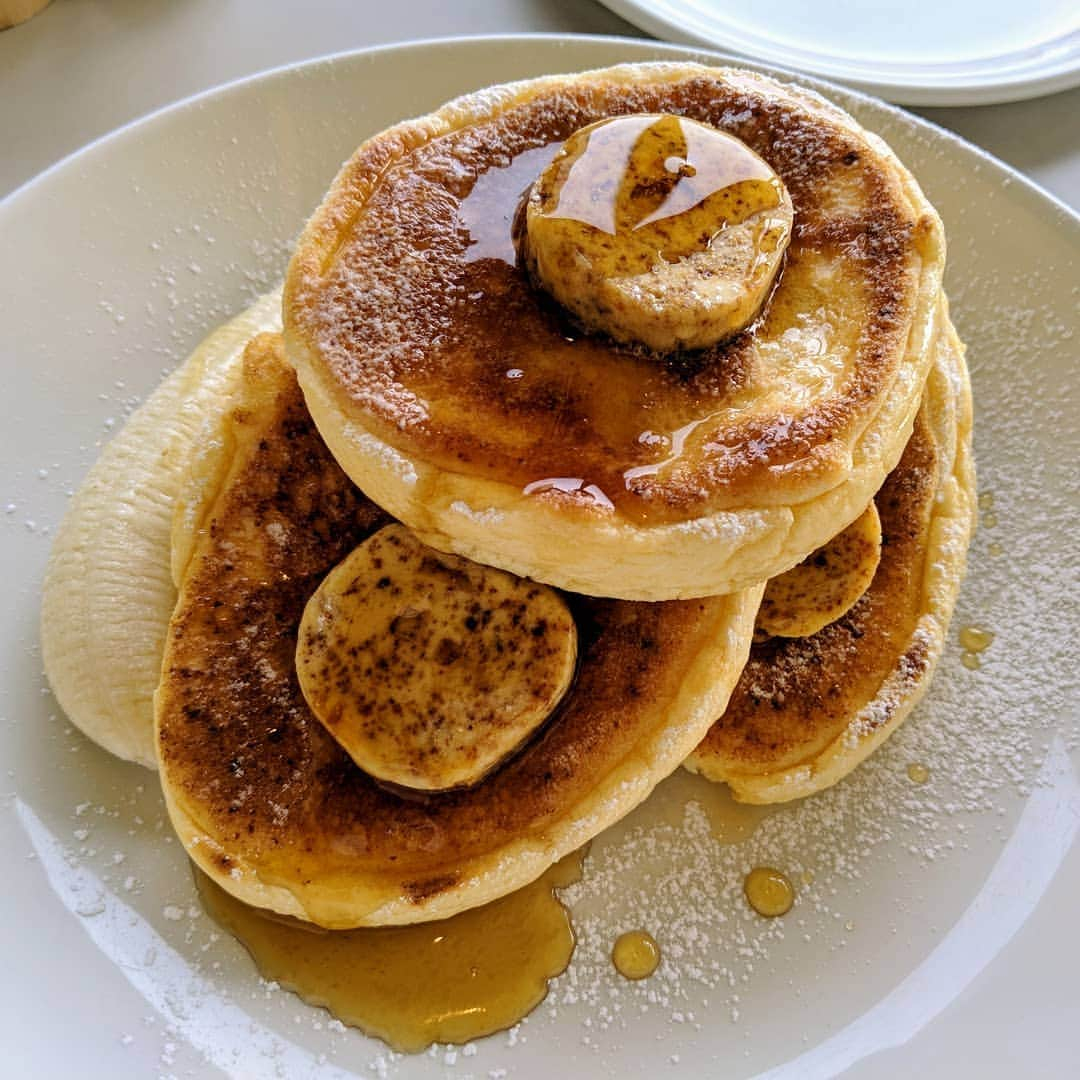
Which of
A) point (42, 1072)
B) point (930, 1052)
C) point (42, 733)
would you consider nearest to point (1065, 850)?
point (930, 1052)

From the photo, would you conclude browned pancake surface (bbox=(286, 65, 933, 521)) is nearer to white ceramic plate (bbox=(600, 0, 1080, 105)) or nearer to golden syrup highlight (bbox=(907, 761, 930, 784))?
golden syrup highlight (bbox=(907, 761, 930, 784))

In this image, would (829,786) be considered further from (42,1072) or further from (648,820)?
(42,1072)

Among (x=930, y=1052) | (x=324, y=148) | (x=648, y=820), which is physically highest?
(x=324, y=148)

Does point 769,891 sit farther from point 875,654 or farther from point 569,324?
point 569,324

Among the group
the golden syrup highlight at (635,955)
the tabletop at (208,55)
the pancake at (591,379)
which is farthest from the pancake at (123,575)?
the tabletop at (208,55)

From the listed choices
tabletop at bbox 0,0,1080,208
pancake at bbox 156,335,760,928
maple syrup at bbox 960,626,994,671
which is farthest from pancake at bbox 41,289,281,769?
maple syrup at bbox 960,626,994,671

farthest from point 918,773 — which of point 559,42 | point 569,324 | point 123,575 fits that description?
point 559,42

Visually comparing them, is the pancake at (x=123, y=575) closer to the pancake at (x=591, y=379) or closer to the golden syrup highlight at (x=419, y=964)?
the golden syrup highlight at (x=419, y=964)
